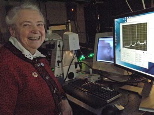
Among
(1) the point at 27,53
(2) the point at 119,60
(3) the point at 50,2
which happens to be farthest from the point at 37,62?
(3) the point at 50,2

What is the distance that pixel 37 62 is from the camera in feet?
3.36

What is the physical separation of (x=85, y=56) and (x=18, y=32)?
901 millimetres

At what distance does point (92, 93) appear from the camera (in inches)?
38.5

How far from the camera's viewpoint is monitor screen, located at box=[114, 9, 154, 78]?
Answer: 0.77 meters

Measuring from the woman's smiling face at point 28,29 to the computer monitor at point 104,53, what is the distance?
0.57 m

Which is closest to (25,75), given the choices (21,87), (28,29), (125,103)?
(21,87)

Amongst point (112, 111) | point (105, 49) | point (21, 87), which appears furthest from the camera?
point (105, 49)

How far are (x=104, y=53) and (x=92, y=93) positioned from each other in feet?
1.58

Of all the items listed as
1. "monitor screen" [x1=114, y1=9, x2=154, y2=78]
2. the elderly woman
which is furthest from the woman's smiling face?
"monitor screen" [x1=114, y1=9, x2=154, y2=78]

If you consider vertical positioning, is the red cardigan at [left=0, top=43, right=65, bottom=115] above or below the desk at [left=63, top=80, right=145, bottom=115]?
above

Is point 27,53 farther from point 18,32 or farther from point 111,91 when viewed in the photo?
point 111,91

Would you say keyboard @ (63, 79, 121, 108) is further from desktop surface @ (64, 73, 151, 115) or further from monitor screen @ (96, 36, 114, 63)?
monitor screen @ (96, 36, 114, 63)

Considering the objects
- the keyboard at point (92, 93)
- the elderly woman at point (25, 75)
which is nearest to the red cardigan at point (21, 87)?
the elderly woman at point (25, 75)

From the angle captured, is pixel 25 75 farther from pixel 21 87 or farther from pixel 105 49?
pixel 105 49
